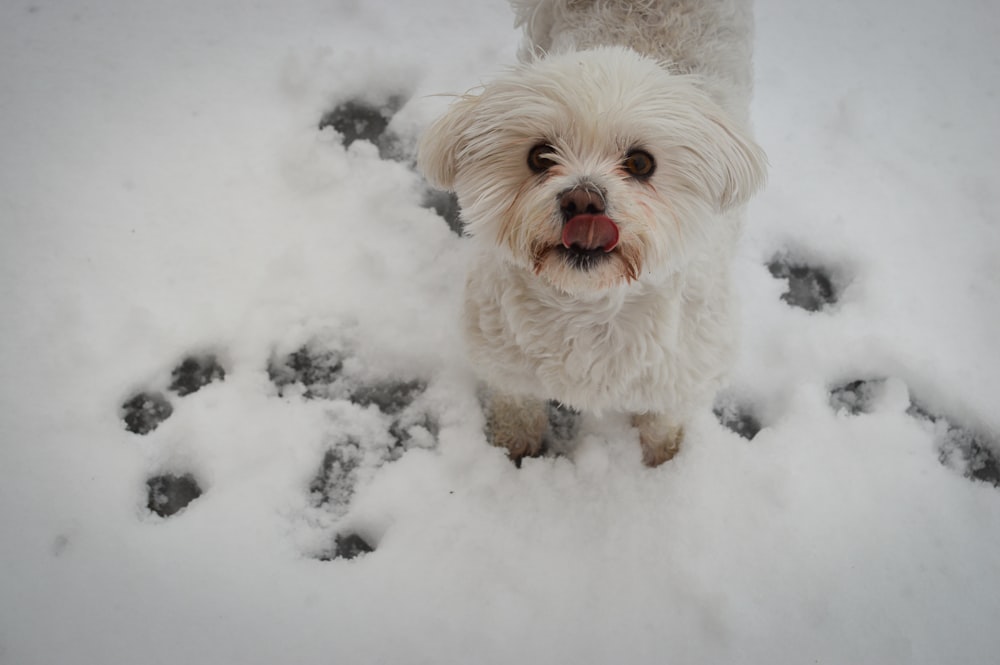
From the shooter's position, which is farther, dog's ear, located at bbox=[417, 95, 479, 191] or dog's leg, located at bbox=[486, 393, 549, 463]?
dog's leg, located at bbox=[486, 393, 549, 463]

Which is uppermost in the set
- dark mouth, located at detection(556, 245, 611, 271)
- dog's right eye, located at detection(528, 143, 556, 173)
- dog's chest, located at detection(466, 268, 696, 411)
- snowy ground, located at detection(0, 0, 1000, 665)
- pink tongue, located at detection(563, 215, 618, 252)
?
dog's right eye, located at detection(528, 143, 556, 173)

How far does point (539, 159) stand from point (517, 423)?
0.94m

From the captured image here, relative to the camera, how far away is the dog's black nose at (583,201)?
1271 millimetres

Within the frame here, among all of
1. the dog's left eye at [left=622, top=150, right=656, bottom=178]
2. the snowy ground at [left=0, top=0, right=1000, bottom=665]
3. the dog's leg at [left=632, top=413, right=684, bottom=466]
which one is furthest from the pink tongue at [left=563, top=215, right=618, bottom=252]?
the snowy ground at [left=0, top=0, right=1000, bottom=665]

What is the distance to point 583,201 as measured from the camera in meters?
1.27

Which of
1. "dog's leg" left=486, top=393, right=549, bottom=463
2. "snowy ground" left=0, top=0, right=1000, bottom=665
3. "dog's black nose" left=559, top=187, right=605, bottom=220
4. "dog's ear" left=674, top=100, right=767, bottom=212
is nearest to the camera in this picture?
"dog's black nose" left=559, top=187, right=605, bottom=220

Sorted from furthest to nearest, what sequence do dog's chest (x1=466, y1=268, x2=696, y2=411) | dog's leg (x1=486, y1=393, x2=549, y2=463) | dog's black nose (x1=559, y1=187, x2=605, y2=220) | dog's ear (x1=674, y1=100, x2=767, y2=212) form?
dog's leg (x1=486, y1=393, x2=549, y2=463), dog's chest (x1=466, y1=268, x2=696, y2=411), dog's ear (x1=674, y1=100, x2=767, y2=212), dog's black nose (x1=559, y1=187, x2=605, y2=220)

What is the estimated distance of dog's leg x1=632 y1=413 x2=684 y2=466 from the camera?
1.95m

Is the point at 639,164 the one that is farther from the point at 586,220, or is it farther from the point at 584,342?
the point at 584,342

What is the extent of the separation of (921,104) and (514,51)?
1889 millimetres

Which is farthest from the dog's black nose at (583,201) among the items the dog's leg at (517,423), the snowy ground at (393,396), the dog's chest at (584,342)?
the snowy ground at (393,396)

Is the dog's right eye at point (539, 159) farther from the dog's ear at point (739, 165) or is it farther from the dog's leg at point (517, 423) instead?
the dog's leg at point (517, 423)

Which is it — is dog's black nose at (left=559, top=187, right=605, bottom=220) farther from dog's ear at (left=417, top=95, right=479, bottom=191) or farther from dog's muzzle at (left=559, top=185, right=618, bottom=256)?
dog's ear at (left=417, top=95, right=479, bottom=191)

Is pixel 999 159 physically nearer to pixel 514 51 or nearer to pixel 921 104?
pixel 921 104
